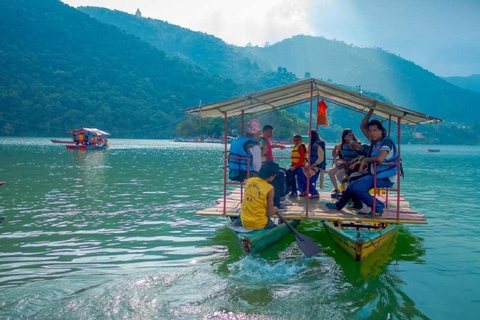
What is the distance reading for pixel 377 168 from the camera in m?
9.12

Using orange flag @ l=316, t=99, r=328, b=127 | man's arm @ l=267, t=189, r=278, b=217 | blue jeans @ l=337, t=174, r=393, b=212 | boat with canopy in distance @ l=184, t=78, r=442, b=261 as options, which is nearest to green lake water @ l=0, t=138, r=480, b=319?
boat with canopy in distance @ l=184, t=78, r=442, b=261

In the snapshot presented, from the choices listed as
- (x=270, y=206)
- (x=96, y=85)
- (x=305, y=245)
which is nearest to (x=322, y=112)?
(x=305, y=245)

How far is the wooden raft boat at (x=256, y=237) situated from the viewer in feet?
27.0

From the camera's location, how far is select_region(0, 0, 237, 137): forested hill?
114125 millimetres

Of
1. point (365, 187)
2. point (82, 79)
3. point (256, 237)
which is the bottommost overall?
point (256, 237)

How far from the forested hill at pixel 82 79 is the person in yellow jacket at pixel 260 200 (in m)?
114

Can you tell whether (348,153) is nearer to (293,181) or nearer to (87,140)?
(293,181)

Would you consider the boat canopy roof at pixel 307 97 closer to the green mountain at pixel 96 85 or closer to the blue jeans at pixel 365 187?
the blue jeans at pixel 365 187

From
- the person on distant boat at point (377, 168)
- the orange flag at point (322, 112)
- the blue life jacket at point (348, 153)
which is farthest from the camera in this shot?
the orange flag at point (322, 112)

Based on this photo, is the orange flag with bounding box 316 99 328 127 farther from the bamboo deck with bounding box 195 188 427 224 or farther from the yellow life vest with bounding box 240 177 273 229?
the yellow life vest with bounding box 240 177 273 229

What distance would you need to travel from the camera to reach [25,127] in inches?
4343

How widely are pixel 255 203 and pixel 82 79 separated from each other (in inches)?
5700

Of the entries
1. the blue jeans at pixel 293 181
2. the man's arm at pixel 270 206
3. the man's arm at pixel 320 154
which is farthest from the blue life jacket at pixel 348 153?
the man's arm at pixel 270 206

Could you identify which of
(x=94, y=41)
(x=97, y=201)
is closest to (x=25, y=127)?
(x=94, y=41)
